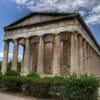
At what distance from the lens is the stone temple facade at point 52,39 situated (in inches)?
1117

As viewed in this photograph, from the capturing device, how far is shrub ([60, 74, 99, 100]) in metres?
13.5

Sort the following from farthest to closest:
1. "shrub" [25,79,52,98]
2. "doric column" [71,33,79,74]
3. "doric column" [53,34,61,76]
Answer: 1. "doric column" [53,34,61,76]
2. "doric column" [71,33,79,74]
3. "shrub" [25,79,52,98]

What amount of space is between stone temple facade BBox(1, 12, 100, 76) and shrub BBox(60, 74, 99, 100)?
1246 cm

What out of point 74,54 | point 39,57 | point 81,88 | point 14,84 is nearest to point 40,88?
point 14,84

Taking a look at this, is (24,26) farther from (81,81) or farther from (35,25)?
(81,81)

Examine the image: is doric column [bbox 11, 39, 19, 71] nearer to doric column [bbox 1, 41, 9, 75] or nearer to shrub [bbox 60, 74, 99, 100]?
doric column [bbox 1, 41, 9, 75]

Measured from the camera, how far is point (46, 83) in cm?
1609

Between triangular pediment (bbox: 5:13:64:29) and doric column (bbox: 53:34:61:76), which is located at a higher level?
triangular pediment (bbox: 5:13:64:29)

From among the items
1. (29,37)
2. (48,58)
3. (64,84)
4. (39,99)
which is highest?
(29,37)

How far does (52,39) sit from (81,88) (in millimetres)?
20470

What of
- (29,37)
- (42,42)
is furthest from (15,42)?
(42,42)

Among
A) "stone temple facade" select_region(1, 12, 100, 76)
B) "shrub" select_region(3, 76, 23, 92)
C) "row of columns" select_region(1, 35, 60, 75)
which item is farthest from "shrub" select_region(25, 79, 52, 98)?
"row of columns" select_region(1, 35, 60, 75)

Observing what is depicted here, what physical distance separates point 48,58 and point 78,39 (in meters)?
10.4

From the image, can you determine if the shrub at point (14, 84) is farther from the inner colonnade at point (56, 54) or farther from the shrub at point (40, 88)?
the inner colonnade at point (56, 54)
